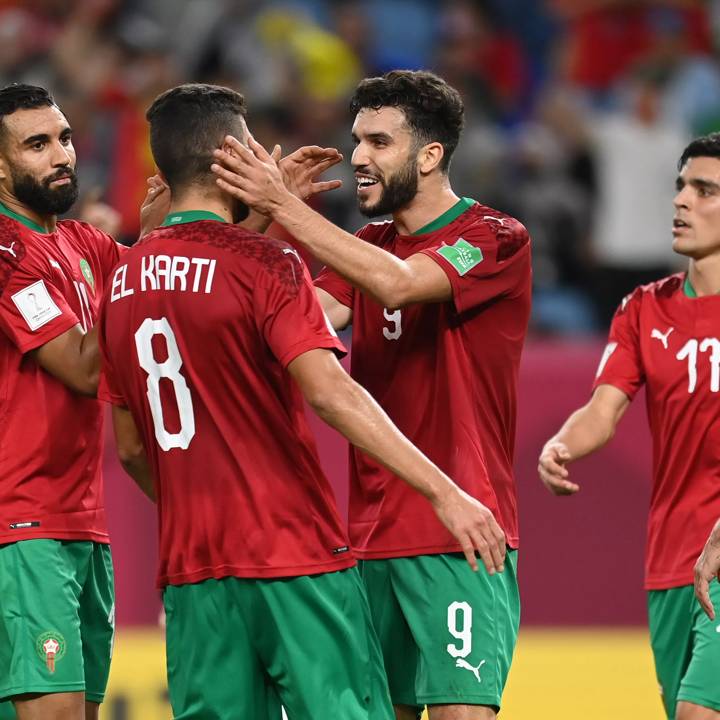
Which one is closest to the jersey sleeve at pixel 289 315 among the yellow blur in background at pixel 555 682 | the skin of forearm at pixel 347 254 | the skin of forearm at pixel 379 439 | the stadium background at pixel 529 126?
the skin of forearm at pixel 379 439

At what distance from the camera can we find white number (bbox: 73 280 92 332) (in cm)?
554

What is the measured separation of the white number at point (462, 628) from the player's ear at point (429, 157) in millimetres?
1486

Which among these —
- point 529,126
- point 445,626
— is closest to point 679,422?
point 445,626

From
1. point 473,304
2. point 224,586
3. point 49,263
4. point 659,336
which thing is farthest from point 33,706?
point 659,336

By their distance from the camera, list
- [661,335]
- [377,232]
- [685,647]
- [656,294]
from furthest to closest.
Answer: [656,294], [661,335], [685,647], [377,232]

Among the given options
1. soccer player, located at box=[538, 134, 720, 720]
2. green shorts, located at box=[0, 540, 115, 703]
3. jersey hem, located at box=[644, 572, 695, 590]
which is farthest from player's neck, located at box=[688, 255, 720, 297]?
green shorts, located at box=[0, 540, 115, 703]

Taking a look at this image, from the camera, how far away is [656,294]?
6191 millimetres

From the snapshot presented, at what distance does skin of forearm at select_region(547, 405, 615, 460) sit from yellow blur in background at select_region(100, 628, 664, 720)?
6.41ft

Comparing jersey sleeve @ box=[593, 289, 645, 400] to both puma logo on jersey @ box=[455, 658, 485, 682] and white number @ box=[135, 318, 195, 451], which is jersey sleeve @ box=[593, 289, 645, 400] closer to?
puma logo on jersey @ box=[455, 658, 485, 682]

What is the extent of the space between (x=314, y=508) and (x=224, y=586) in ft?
1.13

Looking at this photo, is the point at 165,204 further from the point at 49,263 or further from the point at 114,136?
the point at 114,136

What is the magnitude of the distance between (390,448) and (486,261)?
3.75 ft

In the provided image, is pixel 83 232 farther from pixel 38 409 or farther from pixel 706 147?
pixel 706 147

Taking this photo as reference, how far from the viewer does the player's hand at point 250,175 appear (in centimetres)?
461
